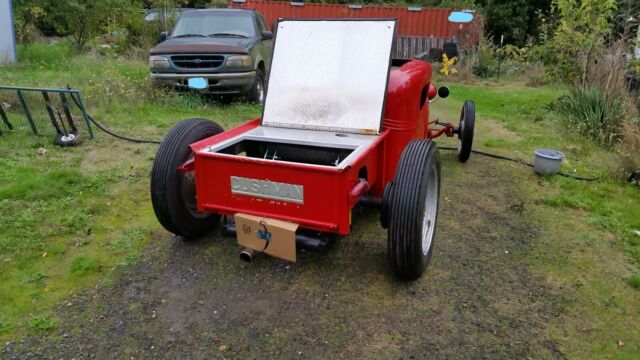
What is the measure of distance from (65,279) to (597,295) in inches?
147

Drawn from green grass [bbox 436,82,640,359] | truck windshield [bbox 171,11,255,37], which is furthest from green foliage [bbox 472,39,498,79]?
truck windshield [bbox 171,11,255,37]

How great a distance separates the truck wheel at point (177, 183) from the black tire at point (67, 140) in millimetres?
3259

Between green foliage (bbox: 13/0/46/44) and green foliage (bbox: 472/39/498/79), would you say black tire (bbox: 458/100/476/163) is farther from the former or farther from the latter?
green foliage (bbox: 13/0/46/44)

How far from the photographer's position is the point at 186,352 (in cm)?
269

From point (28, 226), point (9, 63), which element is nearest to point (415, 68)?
point (28, 226)

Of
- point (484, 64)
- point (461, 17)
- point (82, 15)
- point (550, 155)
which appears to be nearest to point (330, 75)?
point (550, 155)

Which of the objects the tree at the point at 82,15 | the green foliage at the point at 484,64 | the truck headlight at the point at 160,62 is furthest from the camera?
the green foliage at the point at 484,64

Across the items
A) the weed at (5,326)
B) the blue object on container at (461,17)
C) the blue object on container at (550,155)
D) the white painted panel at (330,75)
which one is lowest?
the blue object on container at (550,155)

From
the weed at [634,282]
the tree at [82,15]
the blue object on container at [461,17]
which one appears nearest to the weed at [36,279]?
the weed at [634,282]

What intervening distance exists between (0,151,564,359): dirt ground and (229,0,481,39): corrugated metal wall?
53.0ft

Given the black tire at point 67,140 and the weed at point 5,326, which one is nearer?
the weed at point 5,326

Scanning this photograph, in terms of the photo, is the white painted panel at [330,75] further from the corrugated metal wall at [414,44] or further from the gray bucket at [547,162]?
the corrugated metal wall at [414,44]

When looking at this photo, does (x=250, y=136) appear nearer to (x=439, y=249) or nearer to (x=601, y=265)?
(x=439, y=249)

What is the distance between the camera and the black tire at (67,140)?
6179mm
